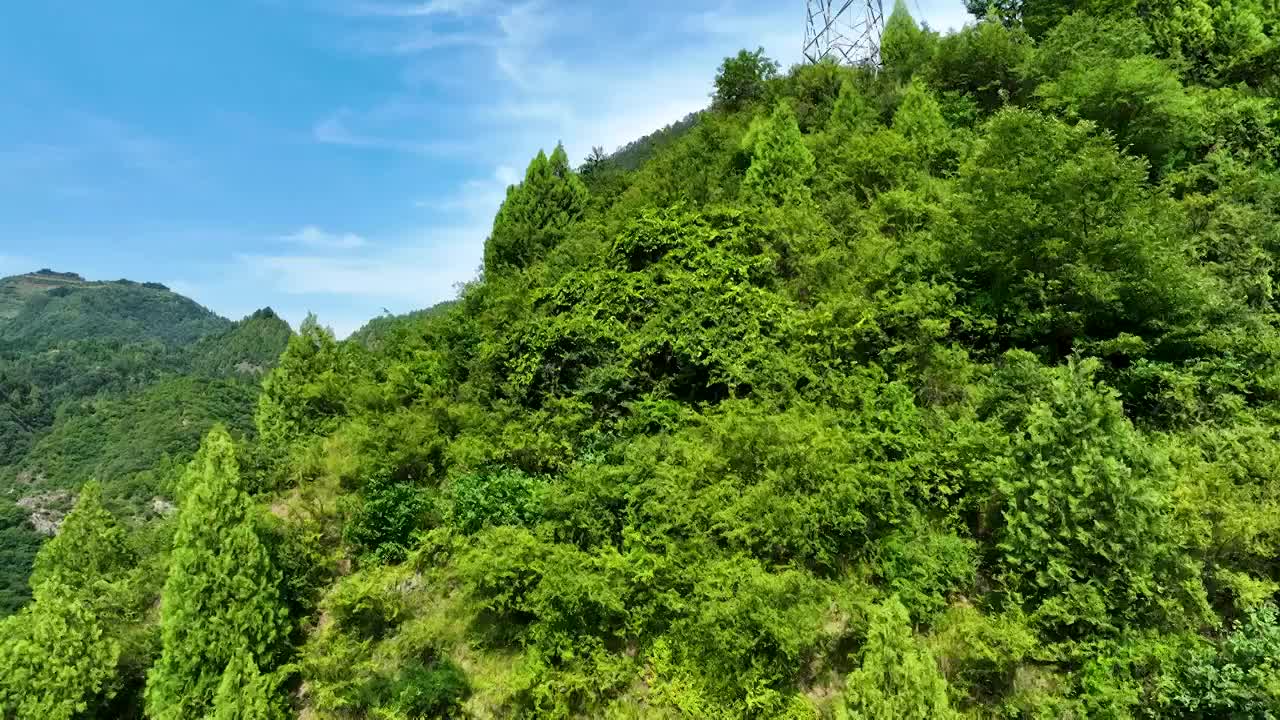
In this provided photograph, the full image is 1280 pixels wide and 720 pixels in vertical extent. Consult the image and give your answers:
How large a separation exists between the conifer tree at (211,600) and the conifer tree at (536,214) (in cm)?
1147

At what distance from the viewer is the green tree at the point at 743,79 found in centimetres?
3044

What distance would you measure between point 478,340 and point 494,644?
8950 millimetres

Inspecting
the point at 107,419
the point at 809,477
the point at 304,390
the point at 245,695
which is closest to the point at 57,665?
the point at 245,695

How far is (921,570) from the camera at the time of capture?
9.91 m

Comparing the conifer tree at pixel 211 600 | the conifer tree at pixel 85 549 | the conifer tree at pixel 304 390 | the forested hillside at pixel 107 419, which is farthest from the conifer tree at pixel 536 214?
the conifer tree at pixel 85 549

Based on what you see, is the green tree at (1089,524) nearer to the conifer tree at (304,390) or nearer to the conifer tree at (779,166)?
the conifer tree at (779,166)

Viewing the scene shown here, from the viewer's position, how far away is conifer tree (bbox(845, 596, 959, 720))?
25.5 feet

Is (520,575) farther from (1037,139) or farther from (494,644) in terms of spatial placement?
(1037,139)

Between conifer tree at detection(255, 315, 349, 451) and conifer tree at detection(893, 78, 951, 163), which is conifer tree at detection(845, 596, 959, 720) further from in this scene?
conifer tree at detection(255, 315, 349, 451)

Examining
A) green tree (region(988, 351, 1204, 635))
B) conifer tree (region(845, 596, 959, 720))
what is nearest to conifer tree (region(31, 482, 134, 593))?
conifer tree (region(845, 596, 959, 720))

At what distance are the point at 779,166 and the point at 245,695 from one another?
64.8 ft

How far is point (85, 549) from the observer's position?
20844 mm

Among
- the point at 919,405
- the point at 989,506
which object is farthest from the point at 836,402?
the point at 989,506

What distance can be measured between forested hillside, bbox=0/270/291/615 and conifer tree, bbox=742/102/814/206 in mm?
23863
